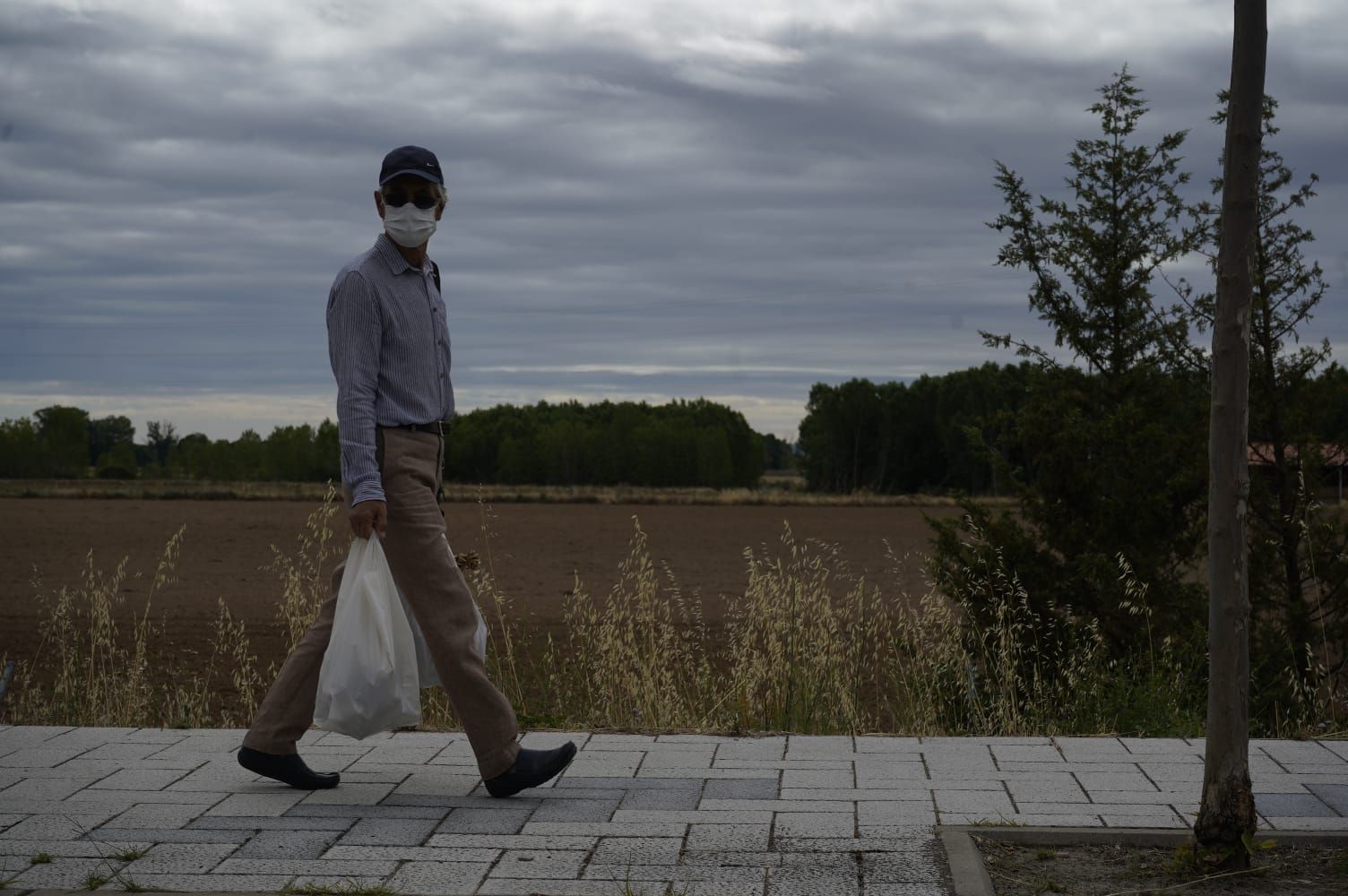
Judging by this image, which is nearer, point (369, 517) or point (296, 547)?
point (369, 517)

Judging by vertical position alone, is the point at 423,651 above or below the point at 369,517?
below

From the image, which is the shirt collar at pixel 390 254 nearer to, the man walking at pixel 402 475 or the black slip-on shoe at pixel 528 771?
the man walking at pixel 402 475

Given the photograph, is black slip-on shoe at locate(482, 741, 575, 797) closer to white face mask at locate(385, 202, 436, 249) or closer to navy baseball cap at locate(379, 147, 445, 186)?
white face mask at locate(385, 202, 436, 249)

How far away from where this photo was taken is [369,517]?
4570mm

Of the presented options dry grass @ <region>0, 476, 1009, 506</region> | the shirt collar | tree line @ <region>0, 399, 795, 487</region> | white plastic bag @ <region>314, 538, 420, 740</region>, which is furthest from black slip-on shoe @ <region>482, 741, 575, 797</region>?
tree line @ <region>0, 399, 795, 487</region>

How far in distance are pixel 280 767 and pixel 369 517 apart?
1.00 meters

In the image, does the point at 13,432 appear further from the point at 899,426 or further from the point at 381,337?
the point at 381,337

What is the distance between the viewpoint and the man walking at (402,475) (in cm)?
470

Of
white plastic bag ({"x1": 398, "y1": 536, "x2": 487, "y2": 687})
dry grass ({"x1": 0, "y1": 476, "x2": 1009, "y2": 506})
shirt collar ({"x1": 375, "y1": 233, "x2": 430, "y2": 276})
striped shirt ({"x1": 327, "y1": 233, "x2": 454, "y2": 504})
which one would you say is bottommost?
dry grass ({"x1": 0, "y1": 476, "x2": 1009, "y2": 506})

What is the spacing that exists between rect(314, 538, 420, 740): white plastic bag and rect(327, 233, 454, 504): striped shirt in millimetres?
303

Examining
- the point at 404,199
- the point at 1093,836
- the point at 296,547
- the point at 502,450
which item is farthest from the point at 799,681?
the point at 502,450

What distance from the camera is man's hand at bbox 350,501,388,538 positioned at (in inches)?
179

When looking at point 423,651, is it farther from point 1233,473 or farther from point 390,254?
point 1233,473

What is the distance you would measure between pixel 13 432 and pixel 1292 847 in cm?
10188
